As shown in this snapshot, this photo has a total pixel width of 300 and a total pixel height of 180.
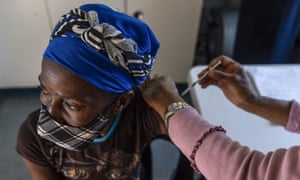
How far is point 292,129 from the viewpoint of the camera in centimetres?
93

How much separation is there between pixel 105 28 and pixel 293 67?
0.81 m

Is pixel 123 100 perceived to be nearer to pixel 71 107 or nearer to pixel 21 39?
pixel 71 107

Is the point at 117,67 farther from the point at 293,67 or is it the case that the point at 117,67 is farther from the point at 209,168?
the point at 293,67

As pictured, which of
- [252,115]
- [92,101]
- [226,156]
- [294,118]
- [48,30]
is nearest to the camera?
[226,156]

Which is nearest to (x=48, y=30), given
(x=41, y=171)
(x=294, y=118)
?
(x=41, y=171)

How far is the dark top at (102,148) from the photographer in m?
0.95

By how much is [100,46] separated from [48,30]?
4.13 feet

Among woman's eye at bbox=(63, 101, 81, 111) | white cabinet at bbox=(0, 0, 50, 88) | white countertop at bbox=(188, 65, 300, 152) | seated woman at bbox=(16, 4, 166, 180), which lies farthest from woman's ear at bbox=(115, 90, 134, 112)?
white cabinet at bbox=(0, 0, 50, 88)

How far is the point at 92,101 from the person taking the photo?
79cm

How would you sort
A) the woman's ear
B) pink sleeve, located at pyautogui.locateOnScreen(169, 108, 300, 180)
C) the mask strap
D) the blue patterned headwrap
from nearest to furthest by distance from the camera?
1. pink sleeve, located at pyautogui.locateOnScreen(169, 108, 300, 180)
2. the blue patterned headwrap
3. the woman's ear
4. the mask strap

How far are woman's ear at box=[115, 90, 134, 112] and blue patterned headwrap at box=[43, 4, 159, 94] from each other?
82 mm

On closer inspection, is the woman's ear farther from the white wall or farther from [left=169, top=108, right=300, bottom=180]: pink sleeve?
the white wall

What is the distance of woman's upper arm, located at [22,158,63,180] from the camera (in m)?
1.00

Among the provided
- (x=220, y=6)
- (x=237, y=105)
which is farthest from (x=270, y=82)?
(x=220, y=6)
